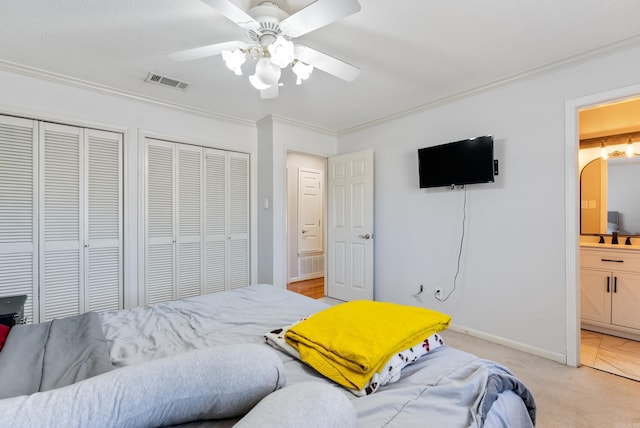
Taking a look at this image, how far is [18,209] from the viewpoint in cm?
246

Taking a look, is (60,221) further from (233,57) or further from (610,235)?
(610,235)

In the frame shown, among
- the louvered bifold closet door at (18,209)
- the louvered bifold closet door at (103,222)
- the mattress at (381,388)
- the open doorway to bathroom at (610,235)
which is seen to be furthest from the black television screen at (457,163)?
the louvered bifold closet door at (18,209)

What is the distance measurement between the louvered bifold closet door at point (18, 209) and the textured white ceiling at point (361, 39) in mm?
595

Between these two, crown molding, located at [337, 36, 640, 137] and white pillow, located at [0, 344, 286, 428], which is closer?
white pillow, located at [0, 344, 286, 428]

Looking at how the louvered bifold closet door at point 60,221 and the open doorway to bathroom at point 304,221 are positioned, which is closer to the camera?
the louvered bifold closet door at point 60,221

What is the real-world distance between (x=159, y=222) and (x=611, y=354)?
4.34 m

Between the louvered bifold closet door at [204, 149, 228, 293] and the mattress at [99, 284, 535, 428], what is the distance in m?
1.55

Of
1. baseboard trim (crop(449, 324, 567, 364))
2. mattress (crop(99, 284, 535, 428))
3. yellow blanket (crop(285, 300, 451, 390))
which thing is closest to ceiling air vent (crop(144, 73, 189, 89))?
mattress (crop(99, 284, 535, 428))

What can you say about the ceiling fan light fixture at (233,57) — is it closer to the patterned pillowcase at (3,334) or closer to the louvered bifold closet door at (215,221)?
the patterned pillowcase at (3,334)

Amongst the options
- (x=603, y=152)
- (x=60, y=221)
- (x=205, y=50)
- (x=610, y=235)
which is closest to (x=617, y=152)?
(x=603, y=152)

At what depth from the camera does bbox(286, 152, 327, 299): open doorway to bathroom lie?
5359 millimetres

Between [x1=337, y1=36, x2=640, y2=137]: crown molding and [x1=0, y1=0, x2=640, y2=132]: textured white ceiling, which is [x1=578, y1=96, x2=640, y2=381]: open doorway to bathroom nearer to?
[x1=337, y1=36, x2=640, y2=137]: crown molding

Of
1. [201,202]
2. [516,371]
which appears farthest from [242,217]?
[516,371]

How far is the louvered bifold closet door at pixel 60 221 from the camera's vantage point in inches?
101
